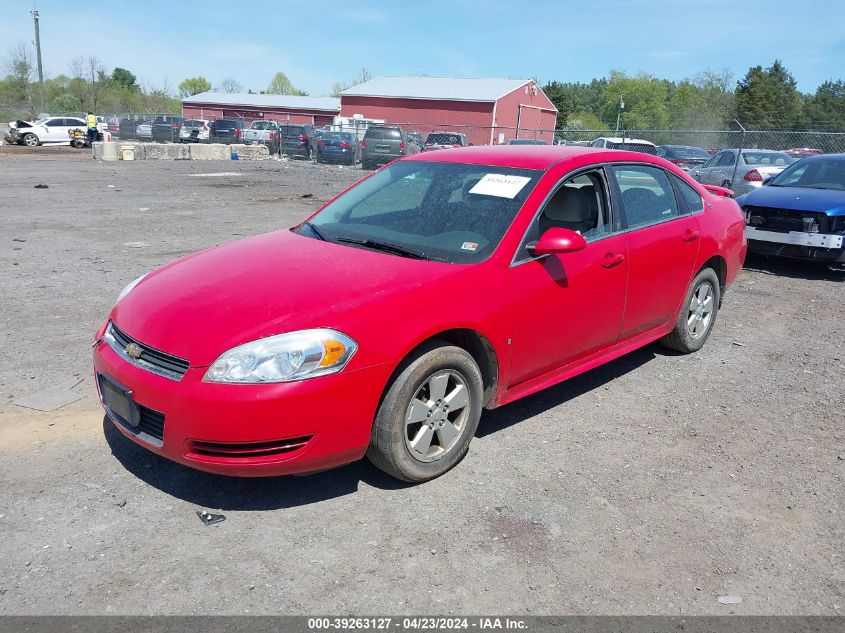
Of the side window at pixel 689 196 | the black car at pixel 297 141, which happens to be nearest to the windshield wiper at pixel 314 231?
the side window at pixel 689 196

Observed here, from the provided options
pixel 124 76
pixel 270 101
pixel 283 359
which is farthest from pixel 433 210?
pixel 124 76

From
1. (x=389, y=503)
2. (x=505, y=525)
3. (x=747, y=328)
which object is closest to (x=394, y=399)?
(x=389, y=503)

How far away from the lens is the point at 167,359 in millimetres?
3234

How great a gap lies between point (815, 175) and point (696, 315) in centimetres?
582

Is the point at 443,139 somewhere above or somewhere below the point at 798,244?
above

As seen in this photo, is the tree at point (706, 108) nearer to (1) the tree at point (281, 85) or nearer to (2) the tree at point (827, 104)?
(2) the tree at point (827, 104)

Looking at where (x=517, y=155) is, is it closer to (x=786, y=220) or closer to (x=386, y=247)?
(x=386, y=247)

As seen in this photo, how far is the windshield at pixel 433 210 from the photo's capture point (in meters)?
4.03

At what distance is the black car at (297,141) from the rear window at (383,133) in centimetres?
648

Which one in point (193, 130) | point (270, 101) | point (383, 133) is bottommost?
point (193, 130)

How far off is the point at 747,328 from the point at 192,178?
1866cm

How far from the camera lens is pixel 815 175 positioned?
10.1 m

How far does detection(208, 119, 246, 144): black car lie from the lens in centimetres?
3838

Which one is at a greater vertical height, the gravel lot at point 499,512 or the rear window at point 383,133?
the rear window at point 383,133
